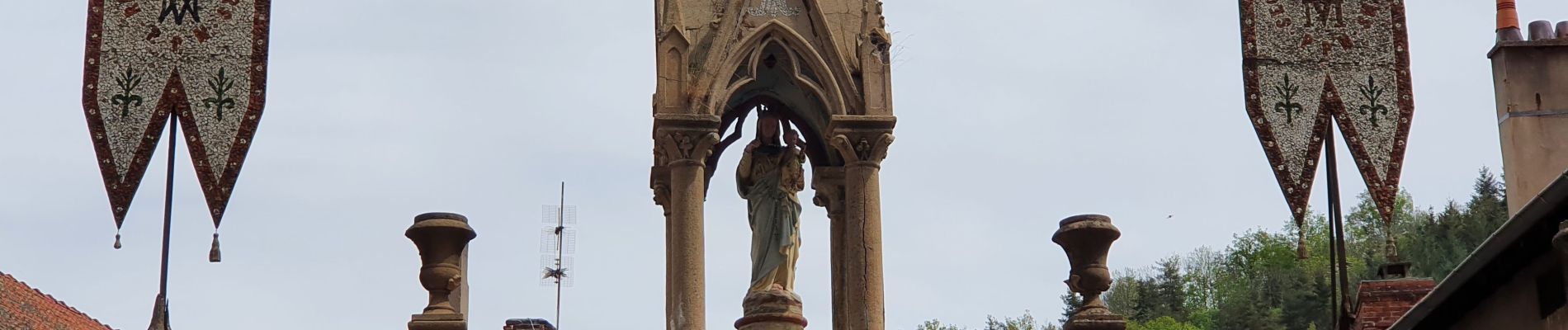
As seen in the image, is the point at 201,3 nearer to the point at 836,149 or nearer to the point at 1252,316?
the point at 836,149

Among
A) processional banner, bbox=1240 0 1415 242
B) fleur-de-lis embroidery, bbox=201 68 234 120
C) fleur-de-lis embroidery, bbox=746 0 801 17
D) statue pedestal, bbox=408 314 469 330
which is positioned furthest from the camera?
processional banner, bbox=1240 0 1415 242

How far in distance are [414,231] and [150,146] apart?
2712mm

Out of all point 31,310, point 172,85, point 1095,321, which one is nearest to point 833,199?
point 1095,321

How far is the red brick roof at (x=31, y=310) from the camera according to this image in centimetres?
3198

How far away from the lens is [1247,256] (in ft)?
314

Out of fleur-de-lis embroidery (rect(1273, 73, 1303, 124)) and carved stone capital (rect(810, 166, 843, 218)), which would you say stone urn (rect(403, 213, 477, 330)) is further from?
fleur-de-lis embroidery (rect(1273, 73, 1303, 124))

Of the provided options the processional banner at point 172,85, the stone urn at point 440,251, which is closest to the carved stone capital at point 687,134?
the stone urn at point 440,251

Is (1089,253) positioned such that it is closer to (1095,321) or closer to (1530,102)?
(1095,321)

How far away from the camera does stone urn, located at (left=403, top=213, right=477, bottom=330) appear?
2006cm

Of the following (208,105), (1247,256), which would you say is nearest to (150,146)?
(208,105)

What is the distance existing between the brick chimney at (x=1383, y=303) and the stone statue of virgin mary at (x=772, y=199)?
304 inches

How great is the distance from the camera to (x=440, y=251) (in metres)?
20.2

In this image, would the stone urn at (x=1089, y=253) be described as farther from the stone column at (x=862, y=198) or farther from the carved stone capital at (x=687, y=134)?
the carved stone capital at (x=687, y=134)

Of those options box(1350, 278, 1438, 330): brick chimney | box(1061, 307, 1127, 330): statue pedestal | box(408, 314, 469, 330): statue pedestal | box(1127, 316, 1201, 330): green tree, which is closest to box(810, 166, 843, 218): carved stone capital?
box(1061, 307, 1127, 330): statue pedestal
